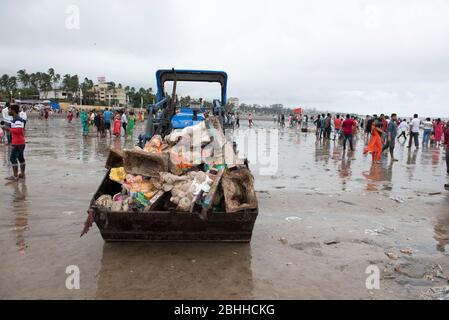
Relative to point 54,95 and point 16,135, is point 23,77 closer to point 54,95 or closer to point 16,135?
point 54,95

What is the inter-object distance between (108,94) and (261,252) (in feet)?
439

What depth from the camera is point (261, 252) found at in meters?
4.68

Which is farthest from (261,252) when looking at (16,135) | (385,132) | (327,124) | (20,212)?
(327,124)

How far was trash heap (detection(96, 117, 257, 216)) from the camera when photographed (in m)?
4.61

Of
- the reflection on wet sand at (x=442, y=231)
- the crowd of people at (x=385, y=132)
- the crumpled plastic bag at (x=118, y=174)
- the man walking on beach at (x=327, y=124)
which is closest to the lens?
the reflection on wet sand at (x=442, y=231)

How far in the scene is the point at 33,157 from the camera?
476 inches

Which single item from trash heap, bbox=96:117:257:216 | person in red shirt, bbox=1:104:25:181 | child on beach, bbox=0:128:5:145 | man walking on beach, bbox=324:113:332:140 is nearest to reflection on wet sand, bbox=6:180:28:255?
person in red shirt, bbox=1:104:25:181

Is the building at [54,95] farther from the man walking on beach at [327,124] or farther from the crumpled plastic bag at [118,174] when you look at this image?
the crumpled plastic bag at [118,174]

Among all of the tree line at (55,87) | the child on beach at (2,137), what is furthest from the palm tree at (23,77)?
the child on beach at (2,137)

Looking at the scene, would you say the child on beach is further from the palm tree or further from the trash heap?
the palm tree

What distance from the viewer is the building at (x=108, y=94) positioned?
127 metres

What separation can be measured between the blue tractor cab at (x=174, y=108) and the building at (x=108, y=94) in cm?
12081
